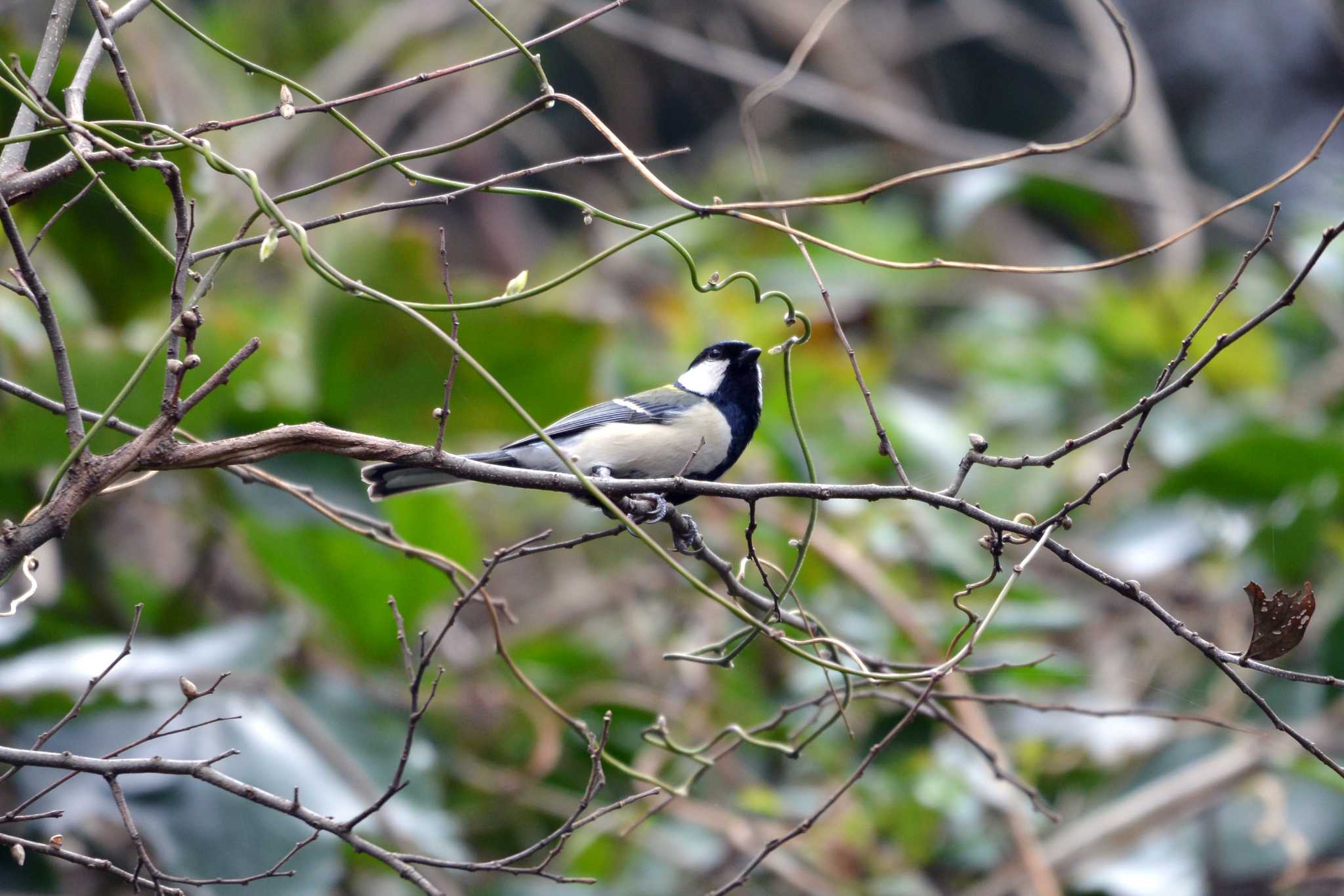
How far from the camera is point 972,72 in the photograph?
973 cm

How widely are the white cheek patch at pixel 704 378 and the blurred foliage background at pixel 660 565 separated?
0.40 metres

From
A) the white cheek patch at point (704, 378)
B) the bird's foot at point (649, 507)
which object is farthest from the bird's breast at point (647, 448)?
the bird's foot at point (649, 507)

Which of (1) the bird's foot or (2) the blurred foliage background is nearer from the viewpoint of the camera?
(1) the bird's foot

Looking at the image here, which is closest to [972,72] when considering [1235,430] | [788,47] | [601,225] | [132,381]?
[788,47]

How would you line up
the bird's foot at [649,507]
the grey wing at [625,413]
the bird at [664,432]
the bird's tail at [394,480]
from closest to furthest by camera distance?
1. the bird's foot at [649,507]
2. the bird's tail at [394,480]
3. the bird at [664,432]
4. the grey wing at [625,413]

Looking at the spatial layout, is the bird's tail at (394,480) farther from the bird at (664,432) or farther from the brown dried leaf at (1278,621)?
the brown dried leaf at (1278,621)

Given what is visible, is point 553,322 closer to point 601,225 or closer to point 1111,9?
point 1111,9

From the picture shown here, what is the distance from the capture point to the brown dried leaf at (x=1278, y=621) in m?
1.76

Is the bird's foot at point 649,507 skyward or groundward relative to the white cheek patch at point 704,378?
groundward

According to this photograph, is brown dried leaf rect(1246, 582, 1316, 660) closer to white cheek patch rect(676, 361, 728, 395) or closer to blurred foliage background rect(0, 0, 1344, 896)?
blurred foliage background rect(0, 0, 1344, 896)

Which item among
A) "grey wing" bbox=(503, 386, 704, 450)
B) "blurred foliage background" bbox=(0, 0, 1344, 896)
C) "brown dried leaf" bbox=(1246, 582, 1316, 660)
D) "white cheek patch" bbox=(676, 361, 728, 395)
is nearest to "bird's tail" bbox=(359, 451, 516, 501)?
"grey wing" bbox=(503, 386, 704, 450)

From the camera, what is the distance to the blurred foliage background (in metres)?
3.76

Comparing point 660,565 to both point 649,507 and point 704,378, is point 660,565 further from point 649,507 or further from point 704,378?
point 649,507

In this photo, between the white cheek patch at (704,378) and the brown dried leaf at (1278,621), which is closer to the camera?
the brown dried leaf at (1278,621)
